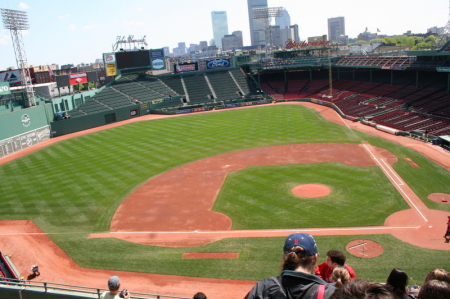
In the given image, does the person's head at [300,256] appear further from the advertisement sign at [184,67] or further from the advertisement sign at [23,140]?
the advertisement sign at [184,67]

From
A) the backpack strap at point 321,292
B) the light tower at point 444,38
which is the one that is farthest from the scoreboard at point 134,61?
the backpack strap at point 321,292

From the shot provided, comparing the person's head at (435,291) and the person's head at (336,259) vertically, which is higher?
the person's head at (435,291)

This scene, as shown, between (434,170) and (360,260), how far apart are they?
16.5 metres

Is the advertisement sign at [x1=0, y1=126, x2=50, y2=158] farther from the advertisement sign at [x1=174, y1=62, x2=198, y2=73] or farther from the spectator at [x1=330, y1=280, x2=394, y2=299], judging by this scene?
the spectator at [x1=330, y1=280, x2=394, y2=299]

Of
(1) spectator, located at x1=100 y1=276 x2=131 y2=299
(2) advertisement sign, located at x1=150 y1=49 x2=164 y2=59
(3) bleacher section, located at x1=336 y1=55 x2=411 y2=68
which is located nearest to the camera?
(1) spectator, located at x1=100 y1=276 x2=131 y2=299

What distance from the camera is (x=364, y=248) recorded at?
18.5 m

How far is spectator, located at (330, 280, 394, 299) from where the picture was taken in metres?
3.25

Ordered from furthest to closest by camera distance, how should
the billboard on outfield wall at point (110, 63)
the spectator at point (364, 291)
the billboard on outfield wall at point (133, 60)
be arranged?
the billboard on outfield wall at point (133, 60), the billboard on outfield wall at point (110, 63), the spectator at point (364, 291)

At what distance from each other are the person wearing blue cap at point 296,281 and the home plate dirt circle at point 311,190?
70.8 ft

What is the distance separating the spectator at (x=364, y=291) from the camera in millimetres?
3250

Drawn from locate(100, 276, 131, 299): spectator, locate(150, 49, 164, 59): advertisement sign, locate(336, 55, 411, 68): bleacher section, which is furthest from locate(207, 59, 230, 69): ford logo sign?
locate(100, 276, 131, 299): spectator

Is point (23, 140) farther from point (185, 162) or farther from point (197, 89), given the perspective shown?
point (197, 89)

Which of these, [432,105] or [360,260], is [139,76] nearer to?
[432,105]

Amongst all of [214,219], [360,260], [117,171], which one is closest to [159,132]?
[117,171]
